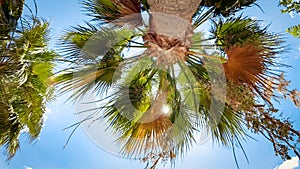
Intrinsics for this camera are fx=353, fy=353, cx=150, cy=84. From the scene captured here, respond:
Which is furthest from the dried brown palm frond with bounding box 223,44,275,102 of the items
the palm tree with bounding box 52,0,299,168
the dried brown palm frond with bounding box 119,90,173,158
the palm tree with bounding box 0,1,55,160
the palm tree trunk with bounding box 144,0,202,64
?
the palm tree with bounding box 0,1,55,160

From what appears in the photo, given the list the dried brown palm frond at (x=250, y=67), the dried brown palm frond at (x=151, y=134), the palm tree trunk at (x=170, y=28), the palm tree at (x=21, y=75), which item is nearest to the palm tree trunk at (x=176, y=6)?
the palm tree trunk at (x=170, y=28)

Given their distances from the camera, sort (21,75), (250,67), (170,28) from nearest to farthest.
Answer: (250,67) → (170,28) → (21,75)

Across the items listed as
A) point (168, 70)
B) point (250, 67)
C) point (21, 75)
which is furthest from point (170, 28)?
point (21, 75)

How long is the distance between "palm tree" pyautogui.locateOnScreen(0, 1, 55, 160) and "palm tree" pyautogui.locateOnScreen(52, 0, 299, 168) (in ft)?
0.95

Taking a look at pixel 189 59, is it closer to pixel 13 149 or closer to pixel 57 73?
pixel 57 73

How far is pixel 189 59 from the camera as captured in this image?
4.13 m

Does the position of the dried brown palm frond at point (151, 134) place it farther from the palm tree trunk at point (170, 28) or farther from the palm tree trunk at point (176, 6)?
the palm tree trunk at point (176, 6)

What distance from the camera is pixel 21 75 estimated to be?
380 cm

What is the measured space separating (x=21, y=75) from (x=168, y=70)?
1646mm

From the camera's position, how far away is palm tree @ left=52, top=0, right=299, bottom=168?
3.61 metres

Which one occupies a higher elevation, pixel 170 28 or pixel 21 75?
pixel 170 28

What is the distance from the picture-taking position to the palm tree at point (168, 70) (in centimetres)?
361

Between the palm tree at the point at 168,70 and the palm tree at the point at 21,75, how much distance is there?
29 cm

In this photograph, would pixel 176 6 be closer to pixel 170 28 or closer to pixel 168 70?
pixel 170 28
